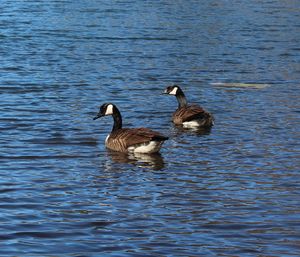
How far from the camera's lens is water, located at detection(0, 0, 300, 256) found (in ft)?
42.4

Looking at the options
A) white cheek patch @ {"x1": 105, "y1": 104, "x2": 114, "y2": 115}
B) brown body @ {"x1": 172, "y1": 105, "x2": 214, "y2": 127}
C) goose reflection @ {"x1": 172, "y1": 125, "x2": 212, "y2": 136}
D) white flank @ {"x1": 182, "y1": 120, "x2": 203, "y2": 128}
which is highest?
white cheek patch @ {"x1": 105, "y1": 104, "x2": 114, "y2": 115}

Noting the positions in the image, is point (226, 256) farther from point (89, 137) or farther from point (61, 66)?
point (61, 66)

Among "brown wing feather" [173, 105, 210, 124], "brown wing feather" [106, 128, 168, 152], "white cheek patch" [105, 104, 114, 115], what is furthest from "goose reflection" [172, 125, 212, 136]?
"brown wing feather" [106, 128, 168, 152]

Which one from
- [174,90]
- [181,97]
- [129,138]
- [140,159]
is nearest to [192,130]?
[181,97]

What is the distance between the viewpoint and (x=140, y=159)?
18.8 m

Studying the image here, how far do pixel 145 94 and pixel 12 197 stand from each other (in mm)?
13284

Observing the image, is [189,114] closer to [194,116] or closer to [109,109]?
[194,116]

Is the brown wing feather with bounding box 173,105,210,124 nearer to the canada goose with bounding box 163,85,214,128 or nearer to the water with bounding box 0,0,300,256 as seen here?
the canada goose with bounding box 163,85,214,128

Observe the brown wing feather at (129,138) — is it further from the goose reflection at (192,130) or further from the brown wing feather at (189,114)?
the brown wing feather at (189,114)

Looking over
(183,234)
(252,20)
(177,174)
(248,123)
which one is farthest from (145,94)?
(252,20)

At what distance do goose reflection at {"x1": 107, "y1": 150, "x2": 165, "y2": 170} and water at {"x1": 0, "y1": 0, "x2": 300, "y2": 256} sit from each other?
3 centimetres

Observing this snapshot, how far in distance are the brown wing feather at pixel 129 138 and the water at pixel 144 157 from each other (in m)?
0.28

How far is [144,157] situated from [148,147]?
0.74 feet

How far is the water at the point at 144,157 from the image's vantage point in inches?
509
